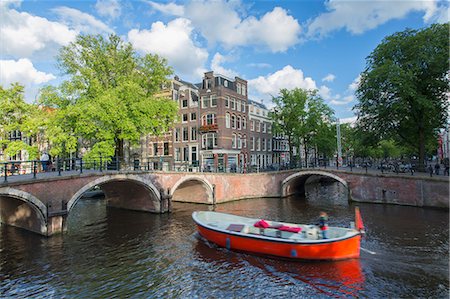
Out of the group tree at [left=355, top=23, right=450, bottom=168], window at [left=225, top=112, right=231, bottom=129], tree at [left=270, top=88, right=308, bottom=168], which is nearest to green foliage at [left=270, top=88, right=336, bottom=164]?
tree at [left=270, top=88, right=308, bottom=168]

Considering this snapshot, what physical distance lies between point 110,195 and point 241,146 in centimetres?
2028

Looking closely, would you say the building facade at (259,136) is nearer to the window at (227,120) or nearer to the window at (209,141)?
the window at (227,120)

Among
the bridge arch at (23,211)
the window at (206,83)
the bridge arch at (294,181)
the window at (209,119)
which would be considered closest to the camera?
the bridge arch at (23,211)

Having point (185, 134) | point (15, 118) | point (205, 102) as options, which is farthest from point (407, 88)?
point (15, 118)

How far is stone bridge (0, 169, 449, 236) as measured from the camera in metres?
15.5

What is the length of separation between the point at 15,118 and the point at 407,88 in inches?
1352

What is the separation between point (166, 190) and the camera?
23.6 meters

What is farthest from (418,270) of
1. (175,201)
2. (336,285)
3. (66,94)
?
(66,94)

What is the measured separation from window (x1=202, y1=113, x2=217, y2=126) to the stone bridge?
1022 centimetres

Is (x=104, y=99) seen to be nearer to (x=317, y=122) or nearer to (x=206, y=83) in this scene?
(x=206, y=83)

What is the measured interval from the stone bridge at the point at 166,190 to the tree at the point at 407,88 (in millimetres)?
4301

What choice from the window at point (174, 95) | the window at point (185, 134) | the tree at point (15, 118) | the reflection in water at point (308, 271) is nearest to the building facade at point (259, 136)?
the window at point (185, 134)

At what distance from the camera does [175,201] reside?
29.8m

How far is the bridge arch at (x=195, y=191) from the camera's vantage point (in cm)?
2686
